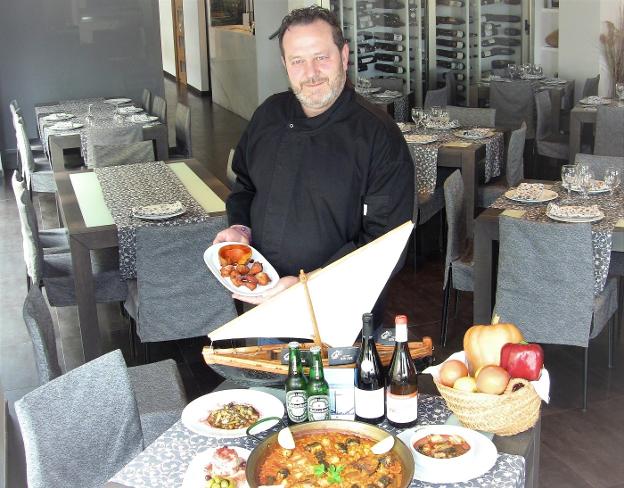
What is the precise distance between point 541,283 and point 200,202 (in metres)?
1.71

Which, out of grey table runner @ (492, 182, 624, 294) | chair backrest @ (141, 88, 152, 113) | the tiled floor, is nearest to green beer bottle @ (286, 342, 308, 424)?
the tiled floor

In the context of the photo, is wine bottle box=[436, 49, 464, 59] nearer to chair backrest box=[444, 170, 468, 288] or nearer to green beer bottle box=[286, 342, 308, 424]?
chair backrest box=[444, 170, 468, 288]

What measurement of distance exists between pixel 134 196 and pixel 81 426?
241cm

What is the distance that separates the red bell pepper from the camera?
6.67ft

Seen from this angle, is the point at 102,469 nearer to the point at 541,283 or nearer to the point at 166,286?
the point at 166,286

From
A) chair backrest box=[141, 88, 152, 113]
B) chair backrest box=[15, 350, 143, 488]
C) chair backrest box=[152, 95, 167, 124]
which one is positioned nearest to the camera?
chair backrest box=[15, 350, 143, 488]

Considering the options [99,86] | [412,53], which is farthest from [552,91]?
[99,86]

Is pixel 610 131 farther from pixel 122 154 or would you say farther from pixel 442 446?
pixel 442 446

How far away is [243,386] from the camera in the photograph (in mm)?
2367

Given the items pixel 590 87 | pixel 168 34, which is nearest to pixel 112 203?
pixel 590 87

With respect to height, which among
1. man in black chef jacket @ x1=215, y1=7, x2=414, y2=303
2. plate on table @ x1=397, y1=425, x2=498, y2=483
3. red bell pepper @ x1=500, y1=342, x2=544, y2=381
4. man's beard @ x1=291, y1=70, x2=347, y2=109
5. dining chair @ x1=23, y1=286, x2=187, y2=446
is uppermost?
man's beard @ x1=291, y1=70, x2=347, y2=109

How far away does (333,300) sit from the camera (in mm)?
2211

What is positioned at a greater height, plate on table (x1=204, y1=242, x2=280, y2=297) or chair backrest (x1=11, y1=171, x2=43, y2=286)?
plate on table (x1=204, y1=242, x2=280, y2=297)

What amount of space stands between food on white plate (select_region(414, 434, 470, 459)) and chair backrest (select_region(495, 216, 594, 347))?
192 centimetres
